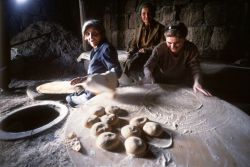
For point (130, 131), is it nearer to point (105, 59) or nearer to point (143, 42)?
point (105, 59)

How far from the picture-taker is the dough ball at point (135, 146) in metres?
1.37

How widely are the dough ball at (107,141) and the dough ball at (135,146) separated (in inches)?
2.9

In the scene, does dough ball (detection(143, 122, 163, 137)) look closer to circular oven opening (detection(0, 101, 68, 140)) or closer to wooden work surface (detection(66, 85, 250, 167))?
wooden work surface (detection(66, 85, 250, 167))

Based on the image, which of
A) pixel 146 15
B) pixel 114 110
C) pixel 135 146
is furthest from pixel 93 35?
pixel 146 15

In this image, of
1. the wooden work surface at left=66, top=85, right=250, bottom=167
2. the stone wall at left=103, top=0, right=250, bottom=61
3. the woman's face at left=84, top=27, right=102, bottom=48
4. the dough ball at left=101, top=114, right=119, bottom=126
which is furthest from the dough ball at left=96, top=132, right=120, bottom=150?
the stone wall at left=103, top=0, right=250, bottom=61

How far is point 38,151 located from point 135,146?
5.82ft

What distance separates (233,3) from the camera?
15.6 ft

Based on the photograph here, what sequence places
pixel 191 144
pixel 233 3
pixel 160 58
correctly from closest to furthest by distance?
pixel 191 144
pixel 160 58
pixel 233 3

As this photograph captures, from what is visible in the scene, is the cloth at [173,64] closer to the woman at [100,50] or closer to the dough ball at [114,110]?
the woman at [100,50]

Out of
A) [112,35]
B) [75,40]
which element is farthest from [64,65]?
[112,35]

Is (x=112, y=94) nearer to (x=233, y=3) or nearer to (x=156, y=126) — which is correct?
(x=156, y=126)

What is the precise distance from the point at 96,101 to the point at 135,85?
0.58m

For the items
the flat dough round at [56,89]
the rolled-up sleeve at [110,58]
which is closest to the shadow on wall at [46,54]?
the flat dough round at [56,89]

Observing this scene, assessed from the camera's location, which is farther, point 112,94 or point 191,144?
point 112,94
